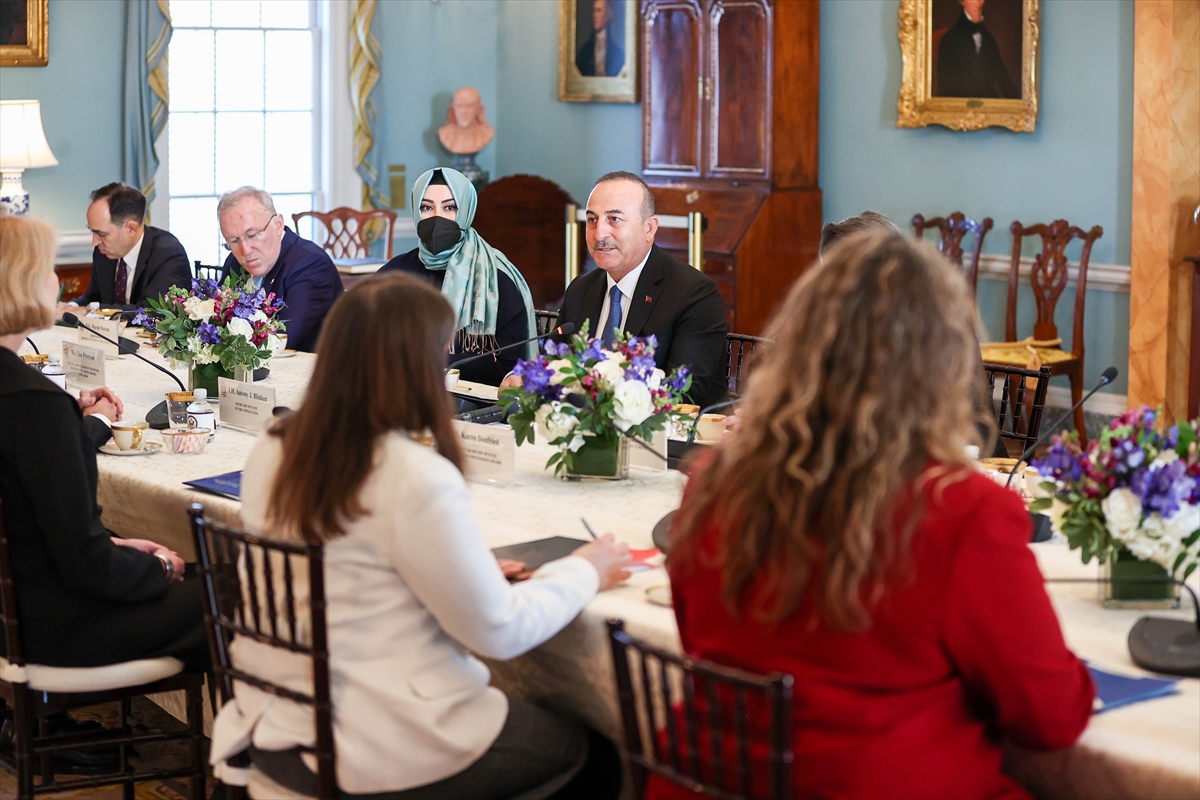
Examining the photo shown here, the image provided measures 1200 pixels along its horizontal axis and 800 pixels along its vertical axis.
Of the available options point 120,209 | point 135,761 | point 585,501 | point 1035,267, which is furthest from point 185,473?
point 1035,267

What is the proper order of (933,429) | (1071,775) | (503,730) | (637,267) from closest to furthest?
(933,429) → (1071,775) → (503,730) → (637,267)

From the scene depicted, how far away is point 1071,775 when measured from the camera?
1623 millimetres

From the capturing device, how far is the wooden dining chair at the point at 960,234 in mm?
6352

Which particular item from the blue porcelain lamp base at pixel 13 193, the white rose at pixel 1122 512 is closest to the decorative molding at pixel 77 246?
the blue porcelain lamp base at pixel 13 193

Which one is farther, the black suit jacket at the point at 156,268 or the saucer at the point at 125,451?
the black suit jacket at the point at 156,268

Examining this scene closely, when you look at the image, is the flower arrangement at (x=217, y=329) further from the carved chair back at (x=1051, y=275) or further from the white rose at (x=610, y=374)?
the carved chair back at (x=1051, y=275)

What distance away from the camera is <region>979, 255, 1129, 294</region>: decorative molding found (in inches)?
237

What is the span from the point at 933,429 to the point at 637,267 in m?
2.61

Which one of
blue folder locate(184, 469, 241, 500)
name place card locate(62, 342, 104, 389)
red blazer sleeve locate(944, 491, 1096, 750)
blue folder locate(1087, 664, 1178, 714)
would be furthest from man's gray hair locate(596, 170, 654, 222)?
red blazer sleeve locate(944, 491, 1096, 750)

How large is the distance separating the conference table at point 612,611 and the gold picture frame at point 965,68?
12.8ft

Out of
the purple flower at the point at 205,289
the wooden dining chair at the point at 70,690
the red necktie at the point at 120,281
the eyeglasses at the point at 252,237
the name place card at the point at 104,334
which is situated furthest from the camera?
the red necktie at the point at 120,281

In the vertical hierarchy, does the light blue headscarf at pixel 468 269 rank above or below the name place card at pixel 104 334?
above

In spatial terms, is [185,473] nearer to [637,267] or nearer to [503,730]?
[503,730]

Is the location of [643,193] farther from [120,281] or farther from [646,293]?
[120,281]
